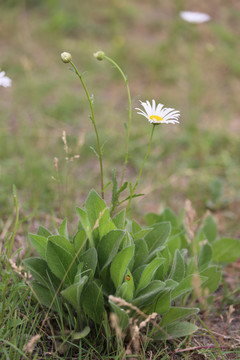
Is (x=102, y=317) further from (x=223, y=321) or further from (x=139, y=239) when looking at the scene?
(x=223, y=321)

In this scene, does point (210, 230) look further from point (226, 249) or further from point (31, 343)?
point (31, 343)

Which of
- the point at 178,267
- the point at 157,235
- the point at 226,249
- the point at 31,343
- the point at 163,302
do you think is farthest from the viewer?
the point at 226,249

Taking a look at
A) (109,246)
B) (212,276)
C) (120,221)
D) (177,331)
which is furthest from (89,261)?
(212,276)

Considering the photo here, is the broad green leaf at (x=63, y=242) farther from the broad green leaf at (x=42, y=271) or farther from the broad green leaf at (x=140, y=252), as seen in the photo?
the broad green leaf at (x=140, y=252)

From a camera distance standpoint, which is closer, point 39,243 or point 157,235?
point 39,243

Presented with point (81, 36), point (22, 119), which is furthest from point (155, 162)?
point (81, 36)

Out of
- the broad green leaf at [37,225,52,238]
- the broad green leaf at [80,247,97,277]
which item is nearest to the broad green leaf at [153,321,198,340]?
the broad green leaf at [80,247,97,277]

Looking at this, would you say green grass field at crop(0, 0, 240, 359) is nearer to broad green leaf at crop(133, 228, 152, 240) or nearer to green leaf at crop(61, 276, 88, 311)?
green leaf at crop(61, 276, 88, 311)

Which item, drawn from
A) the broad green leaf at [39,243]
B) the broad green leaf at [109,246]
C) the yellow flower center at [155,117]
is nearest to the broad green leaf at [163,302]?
the broad green leaf at [109,246]
